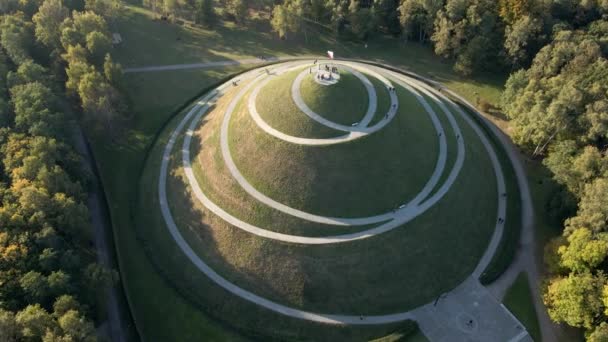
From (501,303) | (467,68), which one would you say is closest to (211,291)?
(501,303)

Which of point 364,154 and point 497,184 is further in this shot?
point 497,184

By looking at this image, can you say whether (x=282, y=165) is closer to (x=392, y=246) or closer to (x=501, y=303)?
(x=392, y=246)

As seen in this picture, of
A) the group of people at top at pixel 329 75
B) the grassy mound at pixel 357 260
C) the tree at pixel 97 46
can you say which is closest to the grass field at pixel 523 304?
the grassy mound at pixel 357 260

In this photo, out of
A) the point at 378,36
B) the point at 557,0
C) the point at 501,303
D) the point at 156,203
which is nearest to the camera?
the point at 501,303

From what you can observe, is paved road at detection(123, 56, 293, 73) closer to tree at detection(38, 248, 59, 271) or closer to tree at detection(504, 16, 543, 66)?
tree at detection(504, 16, 543, 66)

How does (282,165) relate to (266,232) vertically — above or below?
above

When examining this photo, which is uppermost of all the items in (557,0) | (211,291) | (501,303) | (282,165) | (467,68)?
(557,0)
